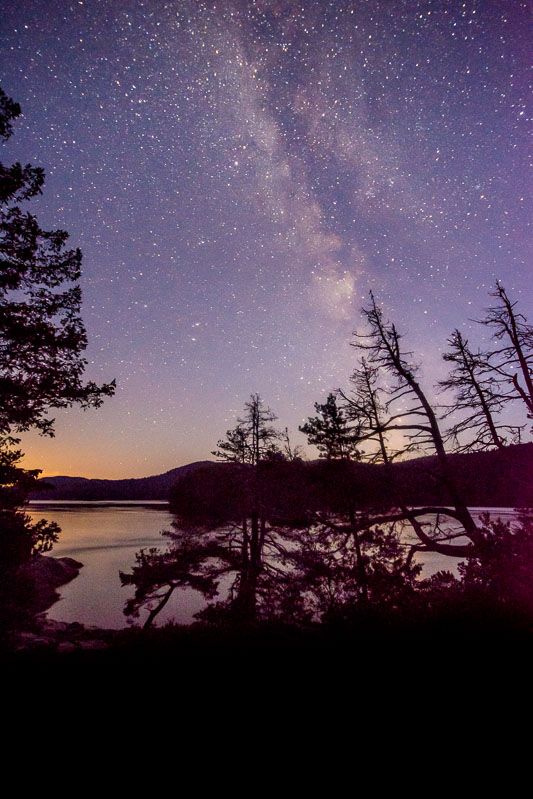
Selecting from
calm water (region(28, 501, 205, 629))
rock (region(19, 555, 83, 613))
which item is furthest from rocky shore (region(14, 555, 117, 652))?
calm water (region(28, 501, 205, 629))

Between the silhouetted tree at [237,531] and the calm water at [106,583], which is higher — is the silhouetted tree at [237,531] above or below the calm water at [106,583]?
above

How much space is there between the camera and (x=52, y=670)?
4297 millimetres

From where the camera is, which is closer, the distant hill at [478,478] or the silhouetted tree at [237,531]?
the distant hill at [478,478]

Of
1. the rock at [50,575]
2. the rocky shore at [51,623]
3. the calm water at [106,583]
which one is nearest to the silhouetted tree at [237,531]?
the rocky shore at [51,623]

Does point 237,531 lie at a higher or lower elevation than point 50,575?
higher

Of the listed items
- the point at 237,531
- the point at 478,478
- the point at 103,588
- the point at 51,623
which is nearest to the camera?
the point at 478,478

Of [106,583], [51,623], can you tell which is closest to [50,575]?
[106,583]

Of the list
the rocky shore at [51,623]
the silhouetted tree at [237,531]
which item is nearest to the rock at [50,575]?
the rocky shore at [51,623]

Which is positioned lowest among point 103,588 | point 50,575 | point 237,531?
point 103,588

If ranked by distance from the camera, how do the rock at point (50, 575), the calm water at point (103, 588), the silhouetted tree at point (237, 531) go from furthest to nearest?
the rock at point (50, 575) < the calm water at point (103, 588) < the silhouetted tree at point (237, 531)

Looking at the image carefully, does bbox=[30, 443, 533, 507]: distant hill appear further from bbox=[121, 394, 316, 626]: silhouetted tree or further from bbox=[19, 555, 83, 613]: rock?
bbox=[19, 555, 83, 613]: rock

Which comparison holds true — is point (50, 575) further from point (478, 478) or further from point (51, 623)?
point (478, 478)

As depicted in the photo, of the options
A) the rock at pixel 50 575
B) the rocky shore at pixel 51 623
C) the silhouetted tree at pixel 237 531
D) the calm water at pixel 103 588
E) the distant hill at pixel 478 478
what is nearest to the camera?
the distant hill at pixel 478 478

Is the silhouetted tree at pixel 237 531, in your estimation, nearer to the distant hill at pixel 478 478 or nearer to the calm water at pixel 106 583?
the distant hill at pixel 478 478
